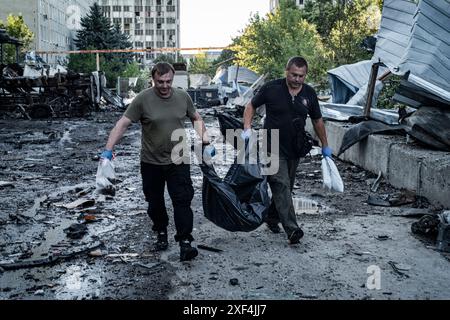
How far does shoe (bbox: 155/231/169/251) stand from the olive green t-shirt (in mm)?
766

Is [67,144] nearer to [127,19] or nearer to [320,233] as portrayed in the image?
[320,233]

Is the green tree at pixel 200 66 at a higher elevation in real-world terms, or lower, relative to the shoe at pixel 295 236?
higher

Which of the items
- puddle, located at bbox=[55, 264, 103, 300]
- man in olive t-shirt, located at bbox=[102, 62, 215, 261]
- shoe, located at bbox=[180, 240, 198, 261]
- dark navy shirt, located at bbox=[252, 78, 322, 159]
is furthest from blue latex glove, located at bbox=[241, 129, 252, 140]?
puddle, located at bbox=[55, 264, 103, 300]

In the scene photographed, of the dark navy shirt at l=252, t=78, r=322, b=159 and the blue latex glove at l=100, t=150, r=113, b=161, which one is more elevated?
the dark navy shirt at l=252, t=78, r=322, b=159

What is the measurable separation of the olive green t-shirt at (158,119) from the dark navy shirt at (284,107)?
0.97 metres

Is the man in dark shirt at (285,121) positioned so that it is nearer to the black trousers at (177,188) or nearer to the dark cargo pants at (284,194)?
the dark cargo pants at (284,194)

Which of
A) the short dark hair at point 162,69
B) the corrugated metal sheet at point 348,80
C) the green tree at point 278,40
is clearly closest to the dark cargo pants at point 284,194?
the short dark hair at point 162,69

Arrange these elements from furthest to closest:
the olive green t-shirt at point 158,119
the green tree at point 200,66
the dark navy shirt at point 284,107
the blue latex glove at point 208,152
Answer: the green tree at point 200,66 < the dark navy shirt at point 284,107 < the blue latex glove at point 208,152 < the olive green t-shirt at point 158,119

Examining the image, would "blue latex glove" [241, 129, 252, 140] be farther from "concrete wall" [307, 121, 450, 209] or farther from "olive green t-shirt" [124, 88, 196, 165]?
"concrete wall" [307, 121, 450, 209]

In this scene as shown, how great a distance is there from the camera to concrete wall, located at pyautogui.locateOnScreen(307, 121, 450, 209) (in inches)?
252

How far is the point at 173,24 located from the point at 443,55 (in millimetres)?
165193

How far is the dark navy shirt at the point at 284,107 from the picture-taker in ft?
17.2

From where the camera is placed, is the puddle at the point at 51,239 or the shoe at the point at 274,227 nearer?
the puddle at the point at 51,239
